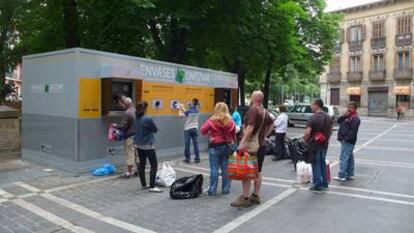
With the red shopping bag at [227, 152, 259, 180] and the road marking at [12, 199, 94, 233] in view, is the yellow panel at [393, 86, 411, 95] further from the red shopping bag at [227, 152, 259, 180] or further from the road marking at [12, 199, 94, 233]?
the road marking at [12, 199, 94, 233]

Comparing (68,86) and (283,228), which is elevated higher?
(68,86)

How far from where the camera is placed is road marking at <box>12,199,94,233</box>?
5.69 meters

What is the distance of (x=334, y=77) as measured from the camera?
57.0m

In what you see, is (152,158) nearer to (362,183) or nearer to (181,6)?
(362,183)

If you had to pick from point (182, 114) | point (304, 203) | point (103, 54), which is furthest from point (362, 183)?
point (103, 54)

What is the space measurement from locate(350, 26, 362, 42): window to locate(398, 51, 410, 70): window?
586 centimetres

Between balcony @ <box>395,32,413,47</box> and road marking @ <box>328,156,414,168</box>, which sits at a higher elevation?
balcony @ <box>395,32,413,47</box>

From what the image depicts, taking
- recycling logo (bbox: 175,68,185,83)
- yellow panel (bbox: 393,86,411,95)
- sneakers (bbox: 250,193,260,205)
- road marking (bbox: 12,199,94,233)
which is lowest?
road marking (bbox: 12,199,94,233)

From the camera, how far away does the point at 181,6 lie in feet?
51.1

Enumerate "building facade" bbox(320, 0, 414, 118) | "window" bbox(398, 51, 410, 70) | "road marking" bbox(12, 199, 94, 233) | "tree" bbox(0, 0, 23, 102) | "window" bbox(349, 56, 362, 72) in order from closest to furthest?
"road marking" bbox(12, 199, 94, 233), "tree" bbox(0, 0, 23, 102), "building facade" bbox(320, 0, 414, 118), "window" bbox(398, 51, 410, 70), "window" bbox(349, 56, 362, 72)

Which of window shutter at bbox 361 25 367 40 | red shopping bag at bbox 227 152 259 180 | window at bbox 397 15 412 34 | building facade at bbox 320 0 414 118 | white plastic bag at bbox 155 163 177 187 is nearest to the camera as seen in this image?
red shopping bag at bbox 227 152 259 180

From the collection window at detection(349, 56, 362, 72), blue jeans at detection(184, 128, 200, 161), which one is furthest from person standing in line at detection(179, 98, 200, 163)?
window at detection(349, 56, 362, 72)

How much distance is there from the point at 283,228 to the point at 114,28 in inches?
514

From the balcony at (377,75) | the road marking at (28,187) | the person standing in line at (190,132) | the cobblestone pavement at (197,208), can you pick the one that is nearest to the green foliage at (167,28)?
the person standing in line at (190,132)
